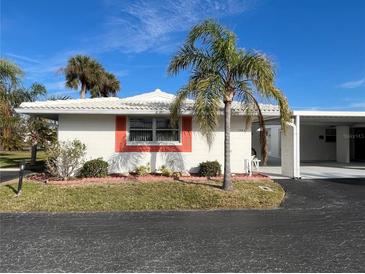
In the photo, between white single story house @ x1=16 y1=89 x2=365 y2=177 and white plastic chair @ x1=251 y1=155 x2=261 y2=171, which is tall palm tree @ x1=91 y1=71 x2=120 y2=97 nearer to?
white single story house @ x1=16 y1=89 x2=365 y2=177

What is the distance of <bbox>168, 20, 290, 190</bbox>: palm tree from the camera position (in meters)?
11.0

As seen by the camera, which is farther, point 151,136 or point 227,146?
point 151,136

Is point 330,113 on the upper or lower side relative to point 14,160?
upper

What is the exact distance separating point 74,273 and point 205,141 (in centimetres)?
1100

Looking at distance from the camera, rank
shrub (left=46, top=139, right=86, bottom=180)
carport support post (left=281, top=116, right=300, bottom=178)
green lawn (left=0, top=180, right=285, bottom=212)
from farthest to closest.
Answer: carport support post (left=281, top=116, right=300, bottom=178)
shrub (left=46, top=139, right=86, bottom=180)
green lawn (left=0, top=180, right=285, bottom=212)

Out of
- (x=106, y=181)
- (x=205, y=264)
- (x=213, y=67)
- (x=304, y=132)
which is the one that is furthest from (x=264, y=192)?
(x=304, y=132)

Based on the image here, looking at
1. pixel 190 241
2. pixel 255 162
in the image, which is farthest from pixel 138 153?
pixel 190 241

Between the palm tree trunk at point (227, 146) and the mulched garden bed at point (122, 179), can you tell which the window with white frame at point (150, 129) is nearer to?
the mulched garden bed at point (122, 179)

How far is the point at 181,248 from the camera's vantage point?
20.5ft

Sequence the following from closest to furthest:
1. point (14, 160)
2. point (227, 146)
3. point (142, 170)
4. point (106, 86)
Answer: point (227, 146) < point (142, 170) < point (14, 160) < point (106, 86)

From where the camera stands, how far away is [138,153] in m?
15.5

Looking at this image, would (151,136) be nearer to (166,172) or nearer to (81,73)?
(166,172)

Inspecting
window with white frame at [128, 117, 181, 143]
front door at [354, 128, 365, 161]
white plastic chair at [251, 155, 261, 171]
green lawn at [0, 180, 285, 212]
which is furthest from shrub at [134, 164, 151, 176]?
front door at [354, 128, 365, 161]

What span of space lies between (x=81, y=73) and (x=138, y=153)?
18173 millimetres
